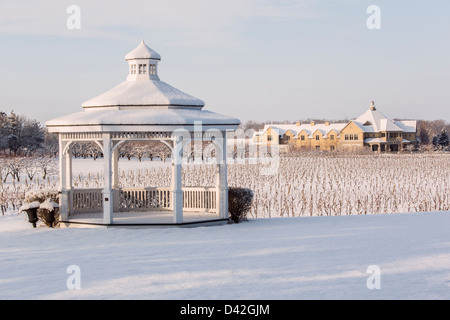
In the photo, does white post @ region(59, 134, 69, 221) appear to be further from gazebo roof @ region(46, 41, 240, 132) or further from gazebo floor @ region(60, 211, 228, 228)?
gazebo roof @ region(46, 41, 240, 132)

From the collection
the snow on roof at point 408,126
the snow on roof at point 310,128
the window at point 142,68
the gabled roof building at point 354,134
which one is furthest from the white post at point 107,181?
the snow on roof at point 408,126

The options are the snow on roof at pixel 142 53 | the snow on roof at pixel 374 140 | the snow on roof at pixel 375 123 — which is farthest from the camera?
the snow on roof at pixel 375 123

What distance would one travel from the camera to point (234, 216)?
17344 millimetres

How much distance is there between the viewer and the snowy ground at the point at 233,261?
913 centimetres

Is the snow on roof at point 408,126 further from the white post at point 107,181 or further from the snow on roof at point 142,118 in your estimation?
the white post at point 107,181

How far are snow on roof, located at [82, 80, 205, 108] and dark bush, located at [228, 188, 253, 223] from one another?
302cm

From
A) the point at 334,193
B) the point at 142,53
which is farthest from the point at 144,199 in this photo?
the point at 334,193

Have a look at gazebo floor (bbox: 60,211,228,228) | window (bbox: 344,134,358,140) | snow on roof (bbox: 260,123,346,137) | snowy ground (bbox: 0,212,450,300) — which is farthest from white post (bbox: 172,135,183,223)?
snow on roof (bbox: 260,123,346,137)

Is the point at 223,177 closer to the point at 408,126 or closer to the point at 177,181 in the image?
the point at 177,181

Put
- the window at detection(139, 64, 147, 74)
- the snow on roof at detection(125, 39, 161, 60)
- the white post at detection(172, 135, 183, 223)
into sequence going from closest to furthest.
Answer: the white post at detection(172, 135, 183, 223)
the snow on roof at detection(125, 39, 161, 60)
the window at detection(139, 64, 147, 74)

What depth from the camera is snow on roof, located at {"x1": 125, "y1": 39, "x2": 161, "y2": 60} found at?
17719mm
